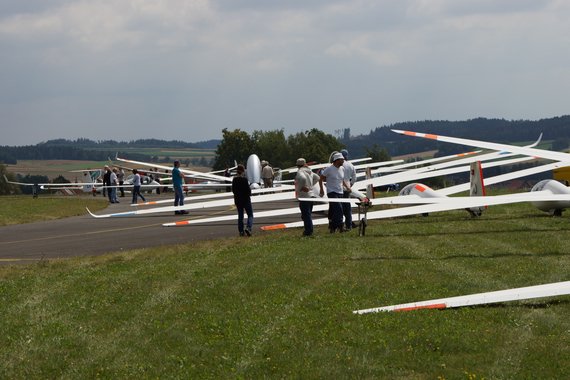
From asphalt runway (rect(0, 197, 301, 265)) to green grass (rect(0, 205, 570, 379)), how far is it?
2229mm

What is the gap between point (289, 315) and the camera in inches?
341

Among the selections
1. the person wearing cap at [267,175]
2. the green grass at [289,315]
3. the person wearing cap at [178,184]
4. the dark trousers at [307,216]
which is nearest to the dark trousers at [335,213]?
the dark trousers at [307,216]

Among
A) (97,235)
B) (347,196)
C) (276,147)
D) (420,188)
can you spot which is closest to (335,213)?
(347,196)

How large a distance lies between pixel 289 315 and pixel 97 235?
12.7 meters

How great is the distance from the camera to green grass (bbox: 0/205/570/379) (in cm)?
684

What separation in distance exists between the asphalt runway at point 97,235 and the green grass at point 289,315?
7.31 feet

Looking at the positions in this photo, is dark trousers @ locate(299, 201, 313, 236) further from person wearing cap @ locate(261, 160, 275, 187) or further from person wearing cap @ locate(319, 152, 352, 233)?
person wearing cap @ locate(261, 160, 275, 187)

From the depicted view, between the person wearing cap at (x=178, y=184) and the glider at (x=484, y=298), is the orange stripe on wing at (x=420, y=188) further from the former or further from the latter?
the glider at (x=484, y=298)

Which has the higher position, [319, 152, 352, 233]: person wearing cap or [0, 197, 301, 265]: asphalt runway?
[319, 152, 352, 233]: person wearing cap

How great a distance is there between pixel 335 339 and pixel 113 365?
187 cm

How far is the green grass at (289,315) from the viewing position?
22.4ft

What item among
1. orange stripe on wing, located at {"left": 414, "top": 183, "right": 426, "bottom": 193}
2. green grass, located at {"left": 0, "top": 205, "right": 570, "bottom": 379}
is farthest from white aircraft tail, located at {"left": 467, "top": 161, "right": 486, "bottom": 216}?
green grass, located at {"left": 0, "top": 205, "right": 570, "bottom": 379}

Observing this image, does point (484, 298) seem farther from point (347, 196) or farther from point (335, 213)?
point (347, 196)

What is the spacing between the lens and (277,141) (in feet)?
429
